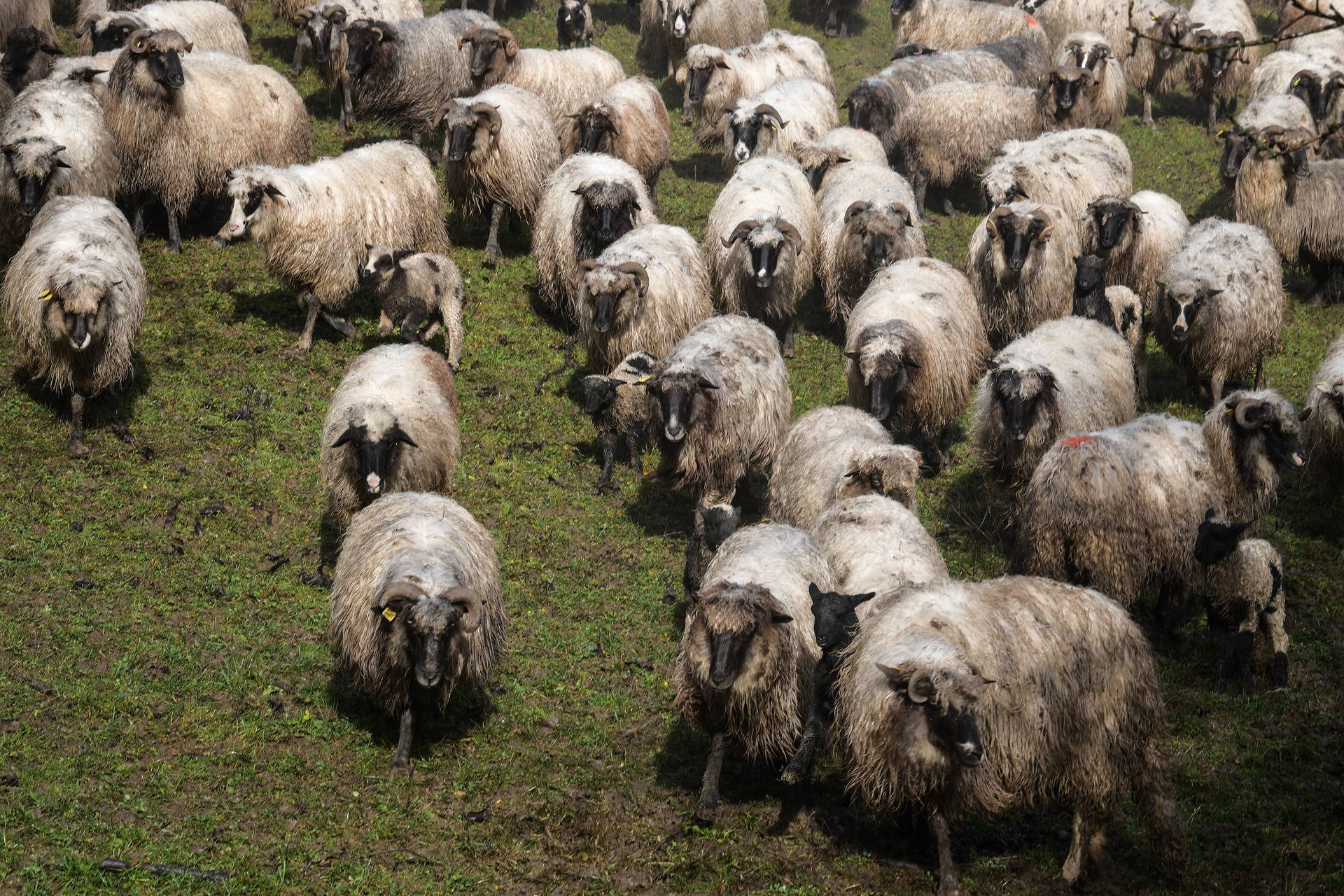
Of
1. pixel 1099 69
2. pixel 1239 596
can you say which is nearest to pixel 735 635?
pixel 1239 596

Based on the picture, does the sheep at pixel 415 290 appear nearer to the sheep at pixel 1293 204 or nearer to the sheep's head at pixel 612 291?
the sheep's head at pixel 612 291

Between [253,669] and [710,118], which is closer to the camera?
[253,669]

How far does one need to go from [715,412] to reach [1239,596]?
4621 millimetres

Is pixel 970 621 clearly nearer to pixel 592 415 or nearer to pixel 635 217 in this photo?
pixel 592 415

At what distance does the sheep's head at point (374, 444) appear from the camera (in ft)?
34.0

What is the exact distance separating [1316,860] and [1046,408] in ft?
14.8

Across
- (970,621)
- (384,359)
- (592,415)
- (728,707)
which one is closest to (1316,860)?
(970,621)

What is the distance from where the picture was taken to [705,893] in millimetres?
7781

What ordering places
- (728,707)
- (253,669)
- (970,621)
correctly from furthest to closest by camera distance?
(253,669) → (728,707) → (970,621)

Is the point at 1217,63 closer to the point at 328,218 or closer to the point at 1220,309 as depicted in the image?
the point at 1220,309

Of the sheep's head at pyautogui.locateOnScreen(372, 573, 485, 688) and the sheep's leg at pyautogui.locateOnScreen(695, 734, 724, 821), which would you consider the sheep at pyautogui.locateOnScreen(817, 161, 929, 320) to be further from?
the sheep's head at pyautogui.locateOnScreen(372, 573, 485, 688)

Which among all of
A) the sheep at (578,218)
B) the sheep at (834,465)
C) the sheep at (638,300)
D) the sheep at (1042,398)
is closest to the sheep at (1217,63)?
the sheep at (1042,398)

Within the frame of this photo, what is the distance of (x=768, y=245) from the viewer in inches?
557

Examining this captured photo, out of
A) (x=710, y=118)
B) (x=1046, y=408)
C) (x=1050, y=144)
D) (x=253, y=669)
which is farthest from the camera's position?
(x=710, y=118)
